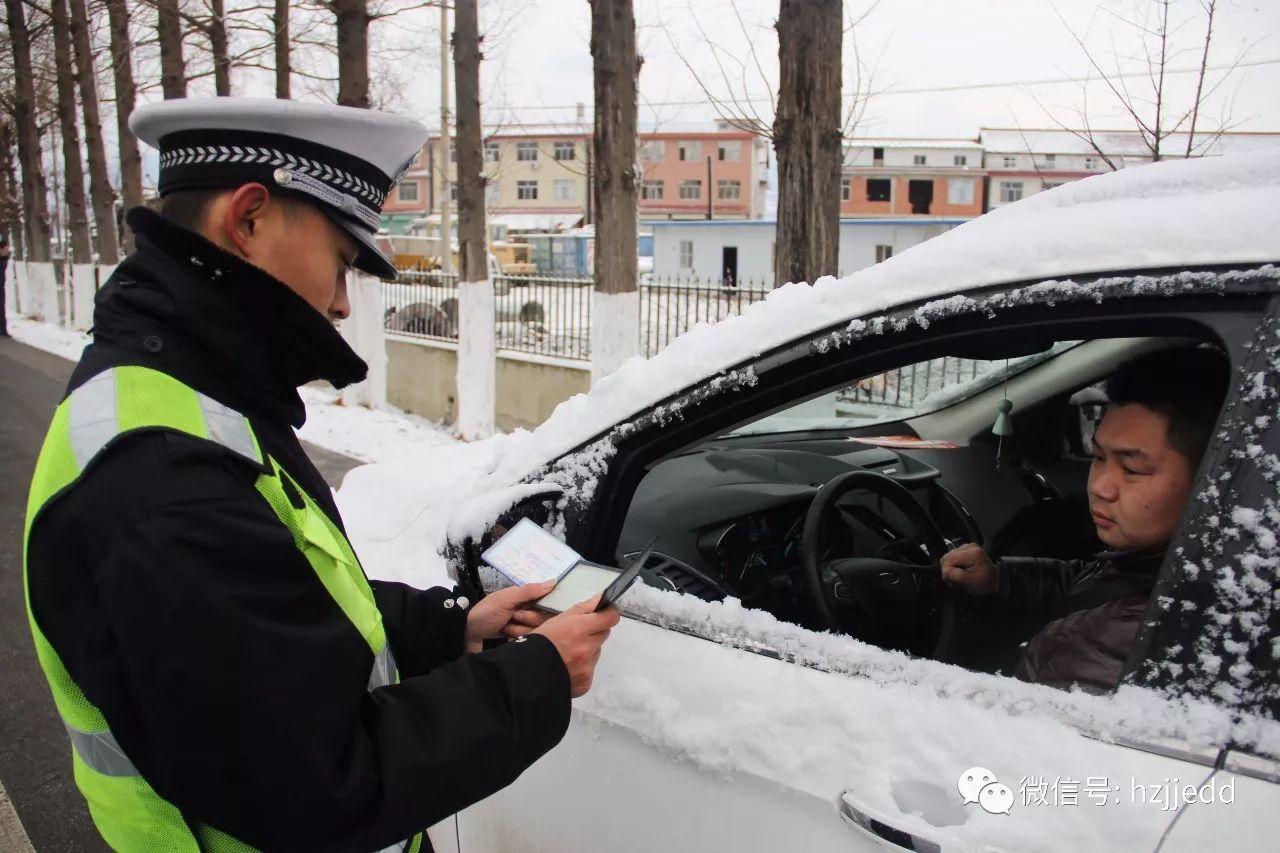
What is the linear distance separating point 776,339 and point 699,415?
19 cm

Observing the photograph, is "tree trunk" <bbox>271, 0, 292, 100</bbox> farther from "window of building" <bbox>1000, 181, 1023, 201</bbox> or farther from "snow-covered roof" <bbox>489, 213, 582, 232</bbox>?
"snow-covered roof" <bbox>489, 213, 582, 232</bbox>

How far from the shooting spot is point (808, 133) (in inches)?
207

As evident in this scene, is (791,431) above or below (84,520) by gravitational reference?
below

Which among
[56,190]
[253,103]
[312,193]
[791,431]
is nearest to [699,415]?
A: [312,193]

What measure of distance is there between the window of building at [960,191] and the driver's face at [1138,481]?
61.4 metres

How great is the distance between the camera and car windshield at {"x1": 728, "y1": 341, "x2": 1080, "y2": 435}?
2.81 m

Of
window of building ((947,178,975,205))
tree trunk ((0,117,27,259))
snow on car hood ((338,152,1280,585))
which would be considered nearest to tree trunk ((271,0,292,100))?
snow on car hood ((338,152,1280,585))

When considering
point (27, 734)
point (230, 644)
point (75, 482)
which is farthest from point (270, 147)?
point (27, 734)

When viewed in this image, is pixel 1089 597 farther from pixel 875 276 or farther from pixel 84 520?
pixel 84 520

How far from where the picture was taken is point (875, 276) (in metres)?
1.38

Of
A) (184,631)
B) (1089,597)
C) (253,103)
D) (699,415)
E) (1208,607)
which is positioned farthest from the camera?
(1089,597)

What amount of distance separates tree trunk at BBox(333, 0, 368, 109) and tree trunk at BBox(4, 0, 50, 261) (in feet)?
51.6

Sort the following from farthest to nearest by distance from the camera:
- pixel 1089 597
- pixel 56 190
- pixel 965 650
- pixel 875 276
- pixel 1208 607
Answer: pixel 56 190, pixel 965 650, pixel 1089 597, pixel 875 276, pixel 1208 607

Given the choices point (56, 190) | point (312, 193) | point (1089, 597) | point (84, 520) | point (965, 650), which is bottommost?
point (965, 650)
